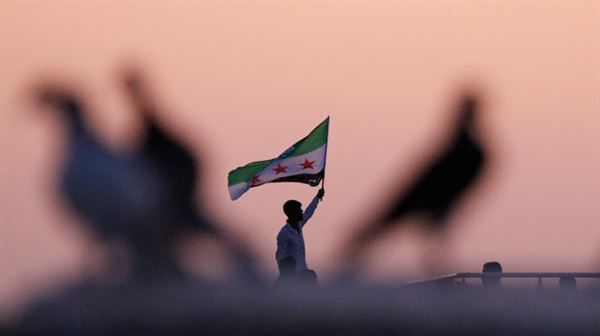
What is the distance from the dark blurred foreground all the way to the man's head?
2.39 meters

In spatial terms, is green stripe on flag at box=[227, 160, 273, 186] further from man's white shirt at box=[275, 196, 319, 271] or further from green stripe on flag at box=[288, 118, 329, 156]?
man's white shirt at box=[275, 196, 319, 271]

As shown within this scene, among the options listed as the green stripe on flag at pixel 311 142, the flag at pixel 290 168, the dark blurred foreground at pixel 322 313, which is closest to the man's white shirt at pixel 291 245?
the flag at pixel 290 168

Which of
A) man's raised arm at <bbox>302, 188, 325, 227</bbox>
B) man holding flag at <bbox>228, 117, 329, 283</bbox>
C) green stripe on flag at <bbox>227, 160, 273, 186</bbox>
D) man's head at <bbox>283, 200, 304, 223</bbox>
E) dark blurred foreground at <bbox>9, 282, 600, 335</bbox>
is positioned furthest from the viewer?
green stripe on flag at <bbox>227, 160, 273, 186</bbox>

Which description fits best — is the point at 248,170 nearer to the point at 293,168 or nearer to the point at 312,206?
the point at 293,168

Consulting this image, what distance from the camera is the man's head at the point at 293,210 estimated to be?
16.6 meters

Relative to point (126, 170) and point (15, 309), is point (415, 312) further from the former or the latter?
point (126, 170)

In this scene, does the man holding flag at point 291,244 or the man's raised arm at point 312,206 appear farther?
the man's raised arm at point 312,206

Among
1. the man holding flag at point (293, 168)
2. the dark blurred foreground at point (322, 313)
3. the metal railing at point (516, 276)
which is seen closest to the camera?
the dark blurred foreground at point (322, 313)

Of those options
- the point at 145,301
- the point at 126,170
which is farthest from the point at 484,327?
the point at 126,170

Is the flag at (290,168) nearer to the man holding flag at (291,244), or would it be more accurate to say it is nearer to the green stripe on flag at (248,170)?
the green stripe on flag at (248,170)

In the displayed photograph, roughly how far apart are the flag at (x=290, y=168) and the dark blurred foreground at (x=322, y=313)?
4.71m

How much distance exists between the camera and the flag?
19.0m

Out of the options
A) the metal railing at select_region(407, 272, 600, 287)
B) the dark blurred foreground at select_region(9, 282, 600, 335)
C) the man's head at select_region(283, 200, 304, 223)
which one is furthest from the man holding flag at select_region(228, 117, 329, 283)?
the dark blurred foreground at select_region(9, 282, 600, 335)

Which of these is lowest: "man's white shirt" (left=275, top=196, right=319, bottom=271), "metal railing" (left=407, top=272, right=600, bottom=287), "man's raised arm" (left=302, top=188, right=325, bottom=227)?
"metal railing" (left=407, top=272, right=600, bottom=287)
